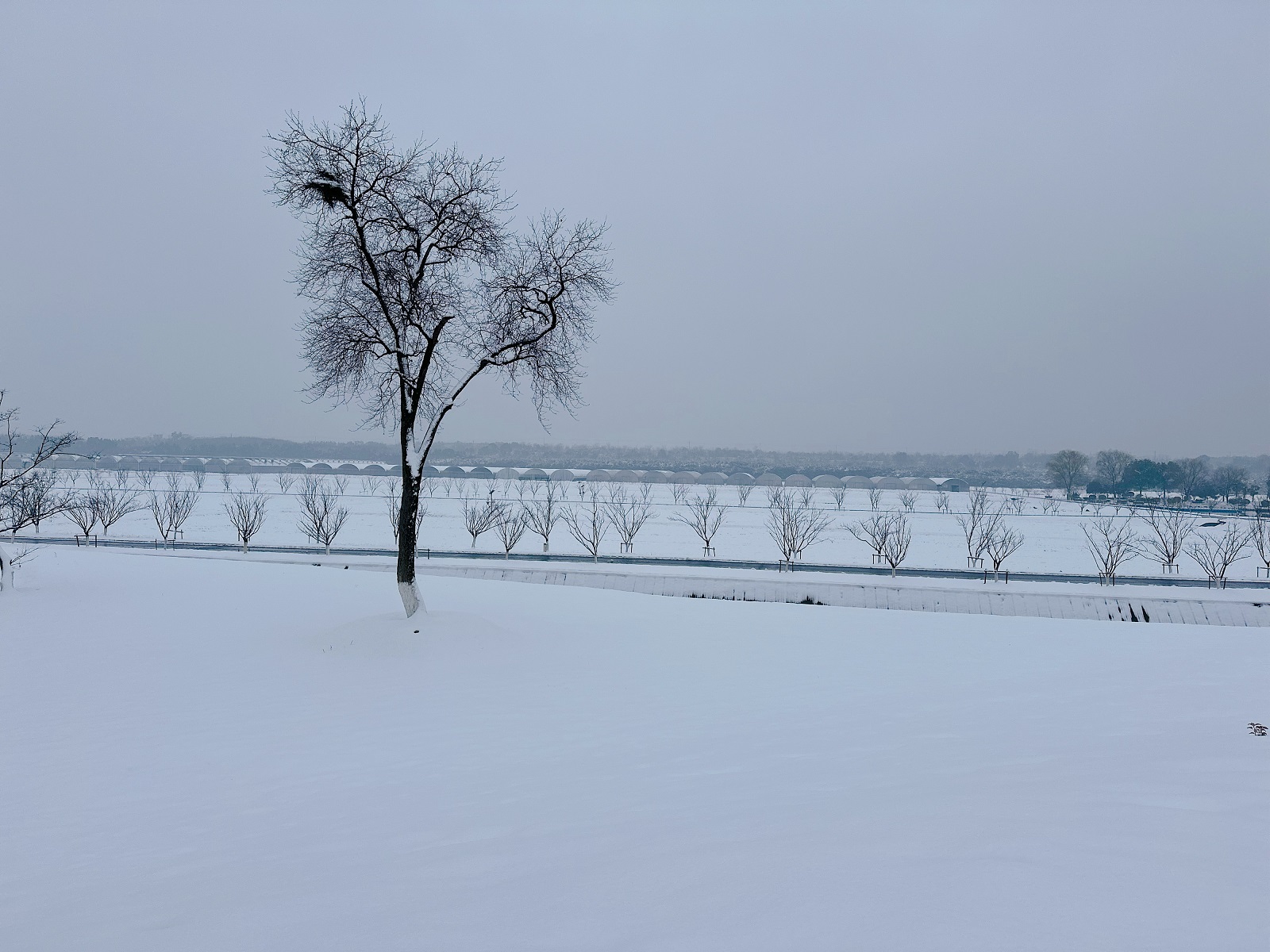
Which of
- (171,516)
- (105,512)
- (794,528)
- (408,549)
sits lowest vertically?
(105,512)

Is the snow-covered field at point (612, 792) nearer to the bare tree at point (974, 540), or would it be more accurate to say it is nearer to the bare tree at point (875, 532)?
the bare tree at point (875, 532)

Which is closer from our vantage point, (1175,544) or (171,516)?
(1175,544)

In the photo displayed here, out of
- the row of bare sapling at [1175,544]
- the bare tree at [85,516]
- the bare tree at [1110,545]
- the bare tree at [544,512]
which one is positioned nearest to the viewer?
the bare tree at [1110,545]

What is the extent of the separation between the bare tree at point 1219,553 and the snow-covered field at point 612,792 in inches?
629

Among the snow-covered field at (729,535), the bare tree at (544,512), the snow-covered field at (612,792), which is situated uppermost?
the snow-covered field at (612,792)

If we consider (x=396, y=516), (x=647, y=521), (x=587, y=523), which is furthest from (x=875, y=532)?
(x=396, y=516)

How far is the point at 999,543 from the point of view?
37.4 meters

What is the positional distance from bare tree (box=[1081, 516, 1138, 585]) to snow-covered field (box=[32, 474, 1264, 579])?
66cm

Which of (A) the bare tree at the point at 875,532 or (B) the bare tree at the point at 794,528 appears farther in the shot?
(B) the bare tree at the point at 794,528

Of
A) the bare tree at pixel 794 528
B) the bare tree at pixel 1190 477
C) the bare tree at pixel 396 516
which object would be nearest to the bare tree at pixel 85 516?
the bare tree at pixel 396 516

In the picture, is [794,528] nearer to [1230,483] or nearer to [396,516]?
[396,516]

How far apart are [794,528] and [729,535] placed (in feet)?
50.5

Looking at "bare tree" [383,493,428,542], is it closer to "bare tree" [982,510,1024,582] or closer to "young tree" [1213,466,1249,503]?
"bare tree" [982,510,1024,582]

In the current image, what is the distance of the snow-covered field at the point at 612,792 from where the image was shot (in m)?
2.67
